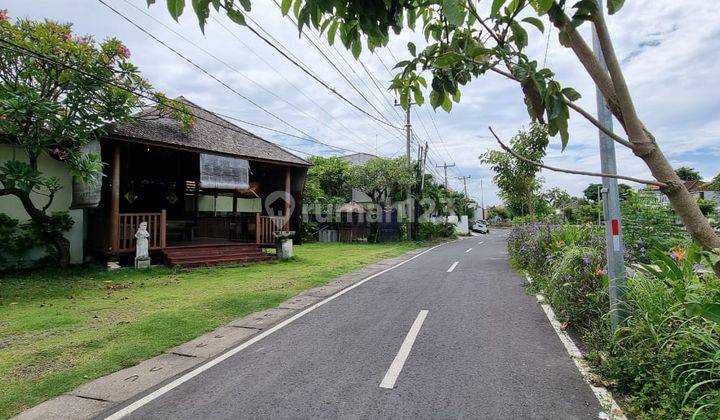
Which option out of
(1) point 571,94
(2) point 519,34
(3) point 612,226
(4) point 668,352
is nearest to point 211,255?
(3) point 612,226

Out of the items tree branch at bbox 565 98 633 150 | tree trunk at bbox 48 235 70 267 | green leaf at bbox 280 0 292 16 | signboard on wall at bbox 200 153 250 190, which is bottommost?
tree trunk at bbox 48 235 70 267

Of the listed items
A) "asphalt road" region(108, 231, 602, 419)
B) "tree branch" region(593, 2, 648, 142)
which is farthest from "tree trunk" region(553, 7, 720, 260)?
"asphalt road" region(108, 231, 602, 419)

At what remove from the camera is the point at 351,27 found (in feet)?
6.10

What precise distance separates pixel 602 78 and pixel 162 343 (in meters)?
6.37

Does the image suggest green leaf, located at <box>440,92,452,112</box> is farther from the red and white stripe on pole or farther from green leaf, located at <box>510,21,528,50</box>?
the red and white stripe on pole

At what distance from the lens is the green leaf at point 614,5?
1.34m

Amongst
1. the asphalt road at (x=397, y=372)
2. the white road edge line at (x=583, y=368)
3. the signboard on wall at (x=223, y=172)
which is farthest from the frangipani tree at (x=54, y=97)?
the white road edge line at (x=583, y=368)

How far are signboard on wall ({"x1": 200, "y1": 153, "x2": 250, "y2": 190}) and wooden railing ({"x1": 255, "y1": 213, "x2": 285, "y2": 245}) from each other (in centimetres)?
183

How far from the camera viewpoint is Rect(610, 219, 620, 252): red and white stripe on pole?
505 centimetres

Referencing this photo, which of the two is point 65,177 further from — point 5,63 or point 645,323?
point 645,323

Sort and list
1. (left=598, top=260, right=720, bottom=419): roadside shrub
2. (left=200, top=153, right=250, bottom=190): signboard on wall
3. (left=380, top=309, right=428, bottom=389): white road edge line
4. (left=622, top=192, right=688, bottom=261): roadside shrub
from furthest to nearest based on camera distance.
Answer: (left=200, top=153, right=250, bottom=190): signboard on wall < (left=622, top=192, right=688, bottom=261): roadside shrub < (left=380, top=309, right=428, bottom=389): white road edge line < (left=598, top=260, right=720, bottom=419): roadside shrub

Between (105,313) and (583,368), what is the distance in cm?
799

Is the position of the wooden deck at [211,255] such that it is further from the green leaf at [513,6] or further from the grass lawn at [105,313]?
the green leaf at [513,6]

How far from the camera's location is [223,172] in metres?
15.2
